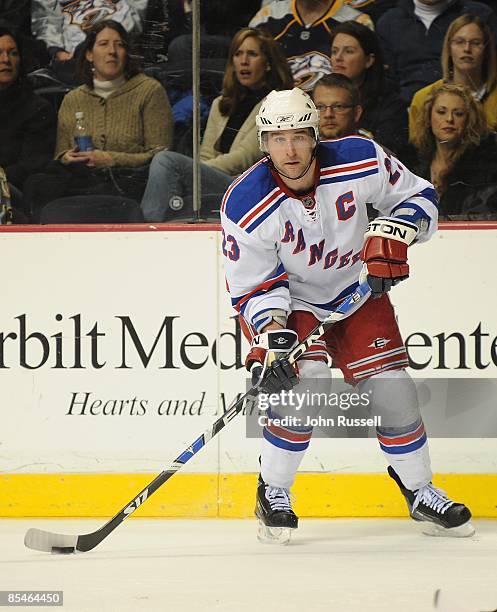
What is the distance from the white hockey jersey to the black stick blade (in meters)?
0.75

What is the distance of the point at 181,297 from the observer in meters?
3.65

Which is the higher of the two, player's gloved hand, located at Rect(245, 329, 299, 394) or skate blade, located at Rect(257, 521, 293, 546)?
player's gloved hand, located at Rect(245, 329, 299, 394)

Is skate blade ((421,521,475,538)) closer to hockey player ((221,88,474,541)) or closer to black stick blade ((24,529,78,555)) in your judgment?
hockey player ((221,88,474,541))

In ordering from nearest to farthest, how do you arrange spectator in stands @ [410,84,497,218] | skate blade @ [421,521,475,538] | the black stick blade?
1. the black stick blade
2. skate blade @ [421,521,475,538]
3. spectator in stands @ [410,84,497,218]

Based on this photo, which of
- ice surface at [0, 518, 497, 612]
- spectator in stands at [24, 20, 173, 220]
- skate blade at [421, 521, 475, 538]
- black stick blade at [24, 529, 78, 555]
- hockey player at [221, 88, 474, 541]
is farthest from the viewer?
spectator in stands at [24, 20, 173, 220]

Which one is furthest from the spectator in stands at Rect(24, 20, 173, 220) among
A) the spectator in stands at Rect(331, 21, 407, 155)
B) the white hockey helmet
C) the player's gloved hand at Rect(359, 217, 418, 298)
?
the player's gloved hand at Rect(359, 217, 418, 298)

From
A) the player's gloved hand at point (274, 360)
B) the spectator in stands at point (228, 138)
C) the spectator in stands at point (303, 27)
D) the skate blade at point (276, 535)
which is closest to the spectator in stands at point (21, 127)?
the spectator in stands at point (228, 138)

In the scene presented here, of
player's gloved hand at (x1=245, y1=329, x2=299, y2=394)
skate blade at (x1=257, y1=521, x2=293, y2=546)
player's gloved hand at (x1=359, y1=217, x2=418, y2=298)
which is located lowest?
skate blade at (x1=257, y1=521, x2=293, y2=546)

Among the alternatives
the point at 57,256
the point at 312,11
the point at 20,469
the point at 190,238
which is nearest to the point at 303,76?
the point at 312,11

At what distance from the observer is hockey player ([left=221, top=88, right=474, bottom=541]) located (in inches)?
125

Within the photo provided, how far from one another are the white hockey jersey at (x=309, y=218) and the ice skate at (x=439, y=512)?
0.64 meters

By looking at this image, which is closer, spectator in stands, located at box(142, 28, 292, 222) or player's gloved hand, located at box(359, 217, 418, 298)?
player's gloved hand, located at box(359, 217, 418, 298)

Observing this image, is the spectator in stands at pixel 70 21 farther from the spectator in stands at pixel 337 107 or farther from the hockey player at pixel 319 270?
the hockey player at pixel 319 270

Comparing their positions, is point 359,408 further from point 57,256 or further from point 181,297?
point 57,256
